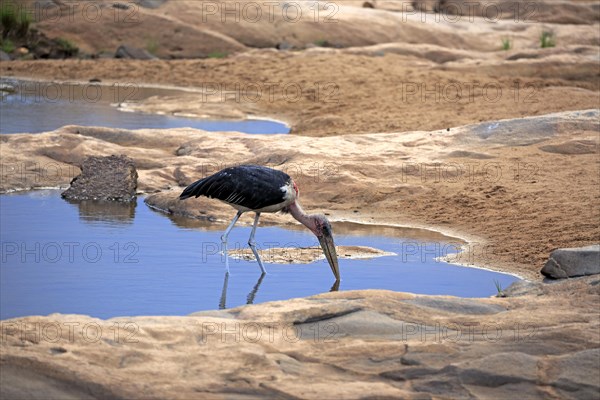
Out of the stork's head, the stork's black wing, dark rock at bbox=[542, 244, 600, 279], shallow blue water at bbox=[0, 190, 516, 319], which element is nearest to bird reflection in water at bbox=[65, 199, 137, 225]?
shallow blue water at bbox=[0, 190, 516, 319]

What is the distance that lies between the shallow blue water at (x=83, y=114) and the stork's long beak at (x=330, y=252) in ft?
26.1

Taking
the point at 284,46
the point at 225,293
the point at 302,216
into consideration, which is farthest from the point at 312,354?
the point at 284,46

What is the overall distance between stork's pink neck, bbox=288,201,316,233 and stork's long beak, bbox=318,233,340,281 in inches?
6.8

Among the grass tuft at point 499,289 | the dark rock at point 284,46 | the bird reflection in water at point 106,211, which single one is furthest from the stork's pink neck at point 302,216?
the dark rock at point 284,46

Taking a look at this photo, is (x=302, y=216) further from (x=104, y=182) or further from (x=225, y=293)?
(x=104, y=182)

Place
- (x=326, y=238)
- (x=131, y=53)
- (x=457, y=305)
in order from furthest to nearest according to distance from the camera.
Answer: (x=131, y=53), (x=326, y=238), (x=457, y=305)

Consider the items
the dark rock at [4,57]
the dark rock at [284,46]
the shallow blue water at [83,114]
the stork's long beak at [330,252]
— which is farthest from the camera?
the dark rock at [284,46]

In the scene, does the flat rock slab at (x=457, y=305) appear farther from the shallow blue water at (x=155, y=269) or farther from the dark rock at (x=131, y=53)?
the dark rock at (x=131, y=53)

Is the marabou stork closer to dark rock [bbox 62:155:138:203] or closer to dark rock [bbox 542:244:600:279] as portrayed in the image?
dark rock [bbox 542:244:600:279]

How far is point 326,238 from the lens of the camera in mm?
9102

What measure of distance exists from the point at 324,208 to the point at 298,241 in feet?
4.54

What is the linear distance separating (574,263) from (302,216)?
237 cm

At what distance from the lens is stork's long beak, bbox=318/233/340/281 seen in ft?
29.4

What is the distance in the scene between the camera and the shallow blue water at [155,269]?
26.8ft
